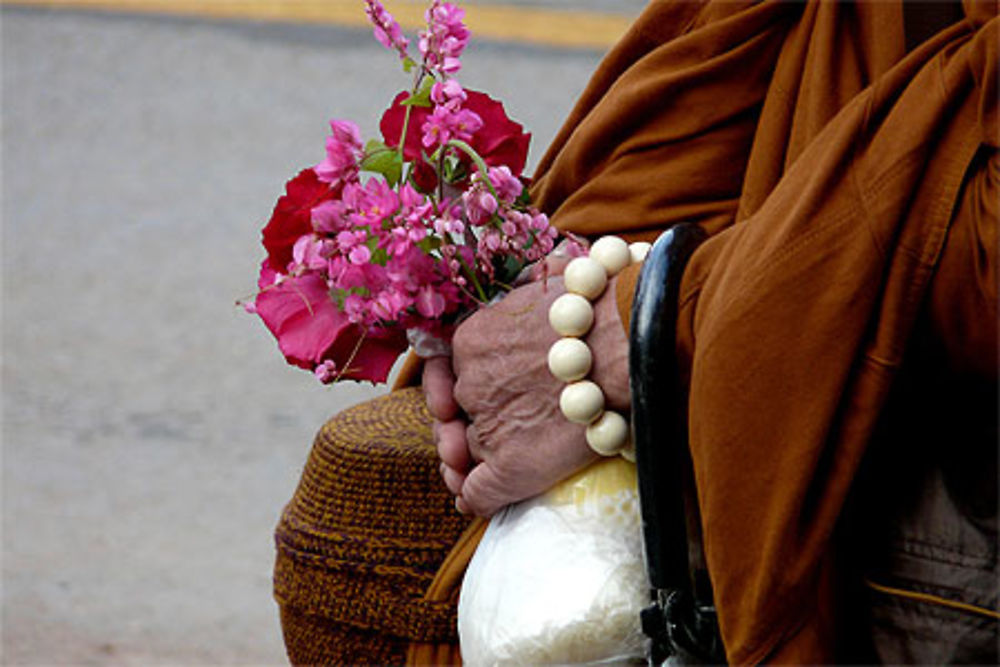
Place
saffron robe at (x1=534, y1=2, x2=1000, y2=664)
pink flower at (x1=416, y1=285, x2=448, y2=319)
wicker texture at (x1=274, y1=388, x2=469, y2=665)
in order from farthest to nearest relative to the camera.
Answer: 1. wicker texture at (x1=274, y1=388, x2=469, y2=665)
2. pink flower at (x1=416, y1=285, x2=448, y2=319)
3. saffron robe at (x1=534, y1=2, x2=1000, y2=664)

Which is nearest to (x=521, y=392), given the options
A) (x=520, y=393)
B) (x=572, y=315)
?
(x=520, y=393)

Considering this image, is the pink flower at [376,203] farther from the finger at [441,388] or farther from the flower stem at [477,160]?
the finger at [441,388]

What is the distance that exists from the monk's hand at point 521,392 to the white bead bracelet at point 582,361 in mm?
14

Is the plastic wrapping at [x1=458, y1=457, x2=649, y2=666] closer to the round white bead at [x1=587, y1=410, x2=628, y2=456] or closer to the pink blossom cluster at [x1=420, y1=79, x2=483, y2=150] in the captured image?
the round white bead at [x1=587, y1=410, x2=628, y2=456]

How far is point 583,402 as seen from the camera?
53.5 inches

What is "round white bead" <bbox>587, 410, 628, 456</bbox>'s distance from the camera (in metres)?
1.37

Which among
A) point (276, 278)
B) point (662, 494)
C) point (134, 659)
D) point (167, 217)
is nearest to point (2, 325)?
point (167, 217)

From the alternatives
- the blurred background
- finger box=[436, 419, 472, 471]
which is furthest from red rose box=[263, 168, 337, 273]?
the blurred background

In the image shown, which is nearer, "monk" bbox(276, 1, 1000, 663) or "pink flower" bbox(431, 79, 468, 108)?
"monk" bbox(276, 1, 1000, 663)

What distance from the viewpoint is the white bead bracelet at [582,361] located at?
137 centimetres

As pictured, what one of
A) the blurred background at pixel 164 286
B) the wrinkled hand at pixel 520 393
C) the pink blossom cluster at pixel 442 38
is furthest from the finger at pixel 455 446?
the blurred background at pixel 164 286

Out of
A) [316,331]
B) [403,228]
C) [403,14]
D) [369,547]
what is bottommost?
[369,547]

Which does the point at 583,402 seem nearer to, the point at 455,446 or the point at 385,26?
the point at 455,446

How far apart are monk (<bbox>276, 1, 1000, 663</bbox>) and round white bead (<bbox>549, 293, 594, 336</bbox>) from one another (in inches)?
0.6
